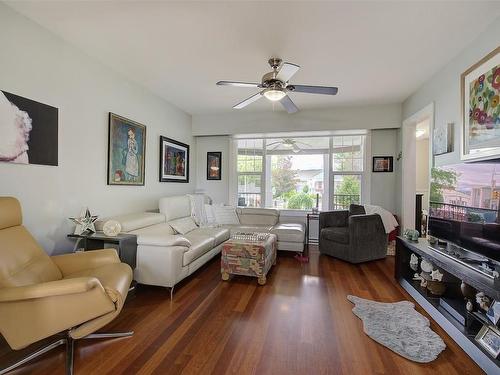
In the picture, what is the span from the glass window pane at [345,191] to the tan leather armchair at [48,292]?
13.1 feet

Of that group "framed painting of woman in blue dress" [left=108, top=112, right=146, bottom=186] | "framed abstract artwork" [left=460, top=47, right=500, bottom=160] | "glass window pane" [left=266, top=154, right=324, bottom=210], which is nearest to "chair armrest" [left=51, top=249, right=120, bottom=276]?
"framed painting of woman in blue dress" [left=108, top=112, right=146, bottom=186]

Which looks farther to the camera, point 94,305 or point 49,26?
point 49,26

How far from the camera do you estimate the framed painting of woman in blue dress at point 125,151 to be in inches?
120

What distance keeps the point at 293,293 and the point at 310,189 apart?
8.86 feet

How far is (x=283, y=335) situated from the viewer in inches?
75.2

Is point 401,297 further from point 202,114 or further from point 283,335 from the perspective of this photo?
point 202,114

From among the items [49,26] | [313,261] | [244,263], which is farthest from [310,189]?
[49,26]

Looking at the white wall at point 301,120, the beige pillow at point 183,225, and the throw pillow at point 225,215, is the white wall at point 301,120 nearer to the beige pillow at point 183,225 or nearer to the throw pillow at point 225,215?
the throw pillow at point 225,215

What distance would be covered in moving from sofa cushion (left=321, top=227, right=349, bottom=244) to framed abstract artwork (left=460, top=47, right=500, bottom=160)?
1779 mm

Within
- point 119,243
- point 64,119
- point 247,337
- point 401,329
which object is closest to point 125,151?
point 64,119

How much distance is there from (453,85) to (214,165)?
4004 millimetres

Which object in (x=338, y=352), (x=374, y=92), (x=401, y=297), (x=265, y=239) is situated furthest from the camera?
(x=374, y=92)

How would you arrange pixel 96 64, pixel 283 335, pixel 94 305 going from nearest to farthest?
pixel 94 305
pixel 283 335
pixel 96 64

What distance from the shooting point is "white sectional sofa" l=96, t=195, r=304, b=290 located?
2.50 meters
